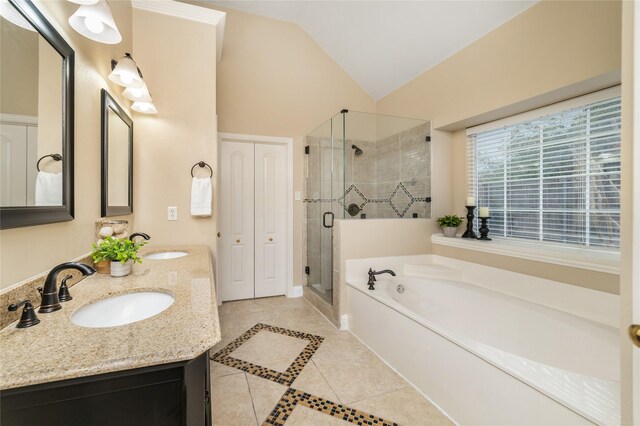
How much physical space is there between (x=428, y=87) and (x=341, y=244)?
1.98m

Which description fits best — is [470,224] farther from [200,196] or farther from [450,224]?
[200,196]

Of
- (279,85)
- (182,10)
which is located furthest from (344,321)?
(182,10)

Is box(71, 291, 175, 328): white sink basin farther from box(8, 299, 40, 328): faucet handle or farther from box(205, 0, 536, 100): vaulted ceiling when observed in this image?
box(205, 0, 536, 100): vaulted ceiling

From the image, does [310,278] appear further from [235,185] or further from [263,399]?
[263,399]

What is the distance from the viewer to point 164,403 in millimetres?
708

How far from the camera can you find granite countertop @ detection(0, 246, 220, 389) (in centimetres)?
60

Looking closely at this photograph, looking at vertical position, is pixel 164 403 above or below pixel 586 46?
below

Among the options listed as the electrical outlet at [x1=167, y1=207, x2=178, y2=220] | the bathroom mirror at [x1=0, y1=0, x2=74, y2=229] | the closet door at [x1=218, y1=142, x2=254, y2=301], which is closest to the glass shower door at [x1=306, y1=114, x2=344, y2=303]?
the closet door at [x1=218, y1=142, x2=254, y2=301]

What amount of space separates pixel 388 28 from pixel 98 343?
3.32 m

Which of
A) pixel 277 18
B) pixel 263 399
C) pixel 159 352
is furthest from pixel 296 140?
pixel 159 352

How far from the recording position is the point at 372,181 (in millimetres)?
3045

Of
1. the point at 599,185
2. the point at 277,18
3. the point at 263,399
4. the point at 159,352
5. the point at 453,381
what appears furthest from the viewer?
the point at 277,18

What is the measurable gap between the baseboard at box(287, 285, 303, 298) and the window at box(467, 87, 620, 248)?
234 centimetres

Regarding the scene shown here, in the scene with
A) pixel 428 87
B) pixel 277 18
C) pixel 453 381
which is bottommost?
pixel 453 381
